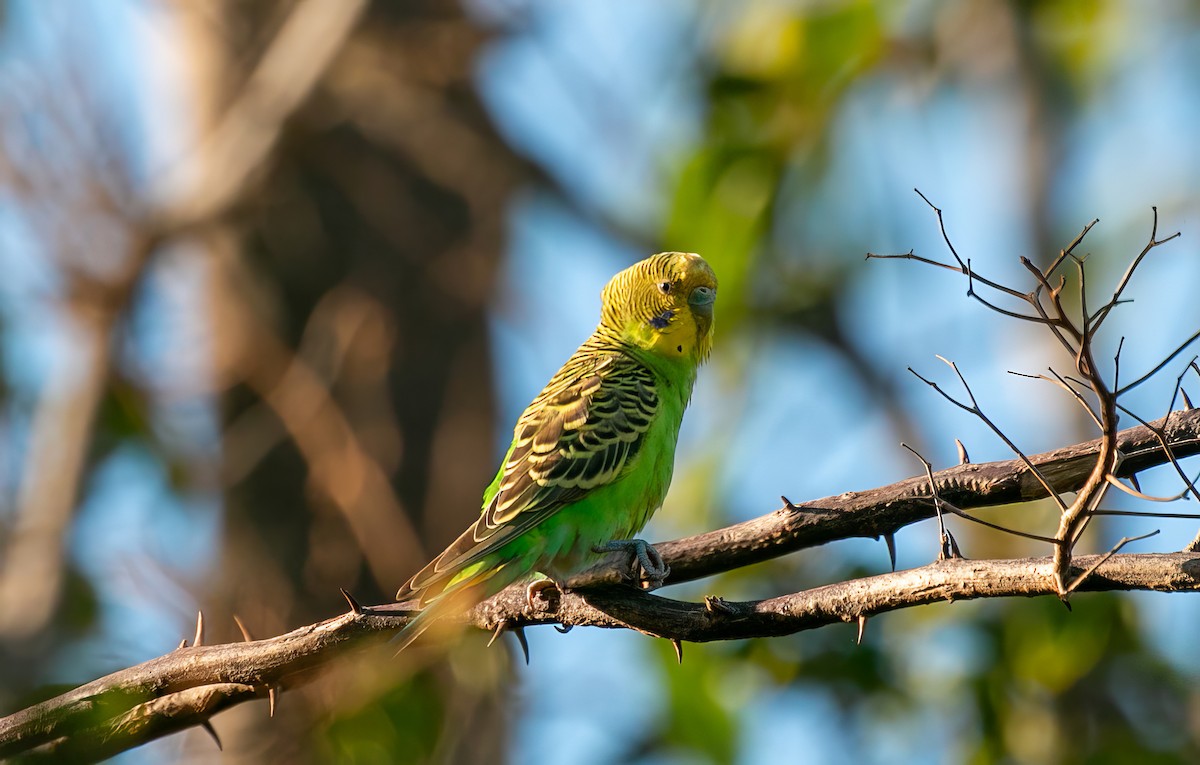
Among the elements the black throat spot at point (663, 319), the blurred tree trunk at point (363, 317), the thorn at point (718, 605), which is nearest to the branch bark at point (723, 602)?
the thorn at point (718, 605)

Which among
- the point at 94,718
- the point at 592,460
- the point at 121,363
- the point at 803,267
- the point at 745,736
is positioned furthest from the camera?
the point at 121,363

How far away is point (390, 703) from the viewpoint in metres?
5.15

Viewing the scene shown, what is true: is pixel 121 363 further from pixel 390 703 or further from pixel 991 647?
pixel 991 647

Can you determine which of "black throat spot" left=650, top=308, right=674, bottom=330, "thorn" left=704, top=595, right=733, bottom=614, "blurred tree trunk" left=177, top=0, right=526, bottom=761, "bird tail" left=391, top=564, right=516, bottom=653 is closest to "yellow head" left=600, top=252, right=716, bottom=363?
"black throat spot" left=650, top=308, right=674, bottom=330

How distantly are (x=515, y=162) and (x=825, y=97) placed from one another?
10.8 feet

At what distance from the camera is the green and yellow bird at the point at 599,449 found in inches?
176

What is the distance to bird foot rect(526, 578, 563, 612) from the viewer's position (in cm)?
402

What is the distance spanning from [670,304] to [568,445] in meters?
0.95

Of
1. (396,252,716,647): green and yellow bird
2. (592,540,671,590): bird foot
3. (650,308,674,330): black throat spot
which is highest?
(650,308,674,330): black throat spot

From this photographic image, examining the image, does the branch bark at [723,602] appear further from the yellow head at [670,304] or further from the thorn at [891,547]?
the yellow head at [670,304]

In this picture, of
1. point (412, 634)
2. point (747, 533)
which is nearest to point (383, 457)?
point (412, 634)

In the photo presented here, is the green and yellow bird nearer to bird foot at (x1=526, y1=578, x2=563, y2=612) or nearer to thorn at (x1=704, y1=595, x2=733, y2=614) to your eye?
bird foot at (x1=526, y1=578, x2=563, y2=612)

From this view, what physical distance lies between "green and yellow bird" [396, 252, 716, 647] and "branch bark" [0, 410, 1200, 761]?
0.24 meters

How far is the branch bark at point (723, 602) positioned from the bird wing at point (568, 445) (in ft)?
2.38
